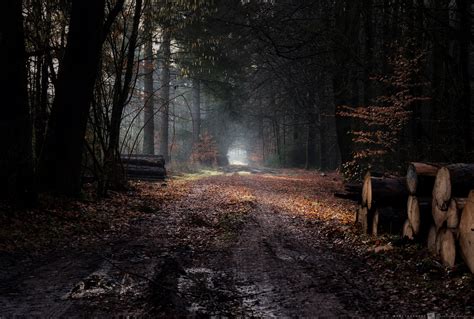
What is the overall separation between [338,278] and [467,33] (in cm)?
775

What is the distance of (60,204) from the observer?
33.5 ft

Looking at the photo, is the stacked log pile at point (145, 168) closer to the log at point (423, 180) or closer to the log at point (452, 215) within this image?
the log at point (423, 180)

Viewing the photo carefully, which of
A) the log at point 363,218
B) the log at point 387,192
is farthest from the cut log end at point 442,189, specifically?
the log at point 363,218

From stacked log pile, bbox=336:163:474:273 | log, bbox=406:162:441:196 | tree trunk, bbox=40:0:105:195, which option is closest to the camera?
stacked log pile, bbox=336:163:474:273

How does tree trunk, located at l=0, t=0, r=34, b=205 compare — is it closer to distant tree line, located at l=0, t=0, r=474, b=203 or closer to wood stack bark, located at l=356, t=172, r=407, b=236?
distant tree line, located at l=0, t=0, r=474, b=203

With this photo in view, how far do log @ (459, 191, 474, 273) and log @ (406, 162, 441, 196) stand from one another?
1531mm

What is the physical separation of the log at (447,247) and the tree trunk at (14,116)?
26.0 feet

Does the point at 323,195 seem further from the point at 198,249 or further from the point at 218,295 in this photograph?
the point at 218,295

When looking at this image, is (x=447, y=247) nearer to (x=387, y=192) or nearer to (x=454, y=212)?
(x=454, y=212)

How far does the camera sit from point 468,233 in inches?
221

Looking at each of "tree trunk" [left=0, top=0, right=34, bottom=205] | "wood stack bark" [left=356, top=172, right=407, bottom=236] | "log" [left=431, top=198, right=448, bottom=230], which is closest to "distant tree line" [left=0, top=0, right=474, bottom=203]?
"tree trunk" [left=0, top=0, right=34, bottom=205]

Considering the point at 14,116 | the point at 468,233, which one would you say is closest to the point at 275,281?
the point at 468,233

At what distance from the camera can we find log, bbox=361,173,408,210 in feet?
27.1

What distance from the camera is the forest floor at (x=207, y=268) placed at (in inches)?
194
